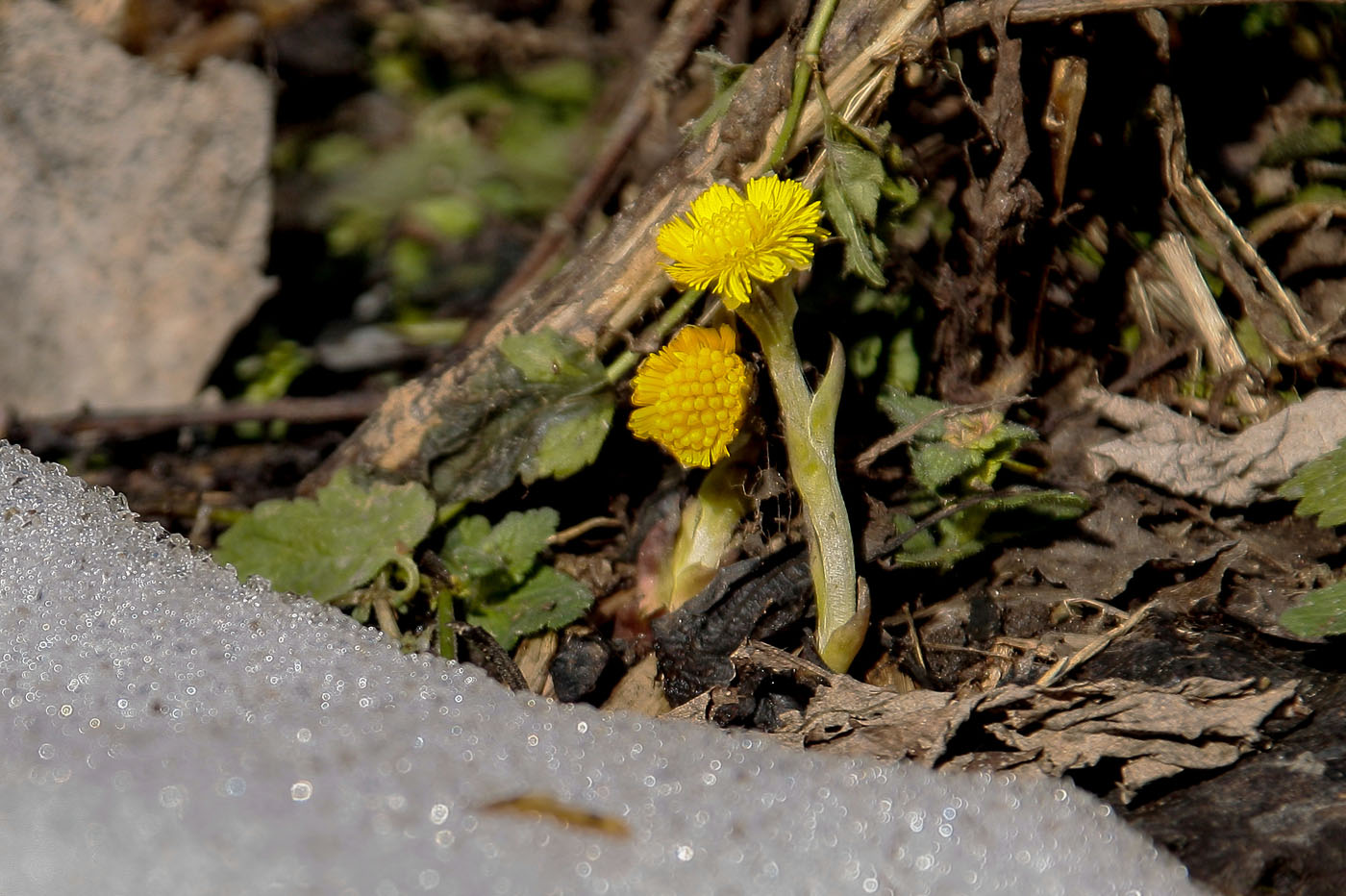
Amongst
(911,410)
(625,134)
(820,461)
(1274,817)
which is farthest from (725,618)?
(625,134)

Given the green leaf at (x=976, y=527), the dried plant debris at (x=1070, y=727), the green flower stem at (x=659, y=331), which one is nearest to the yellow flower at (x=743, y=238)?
the green flower stem at (x=659, y=331)

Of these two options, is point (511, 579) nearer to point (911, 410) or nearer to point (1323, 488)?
point (911, 410)

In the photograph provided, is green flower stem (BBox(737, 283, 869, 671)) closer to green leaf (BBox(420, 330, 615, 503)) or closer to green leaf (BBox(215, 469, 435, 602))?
green leaf (BBox(420, 330, 615, 503))

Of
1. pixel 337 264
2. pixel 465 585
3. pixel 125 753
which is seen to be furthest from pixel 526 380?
pixel 337 264

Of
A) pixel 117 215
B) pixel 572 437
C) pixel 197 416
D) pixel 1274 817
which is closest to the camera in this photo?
pixel 1274 817

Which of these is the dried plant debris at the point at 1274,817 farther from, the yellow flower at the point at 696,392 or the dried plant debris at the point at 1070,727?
the yellow flower at the point at 696,392

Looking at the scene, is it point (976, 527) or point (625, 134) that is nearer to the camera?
point (976, 527)

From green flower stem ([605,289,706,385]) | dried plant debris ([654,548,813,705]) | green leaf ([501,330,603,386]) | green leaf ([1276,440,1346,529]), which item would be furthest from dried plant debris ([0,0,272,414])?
green leaf ([1276,440,1346,529])

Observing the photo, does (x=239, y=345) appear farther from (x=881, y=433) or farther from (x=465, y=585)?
(x=881, y=433)
